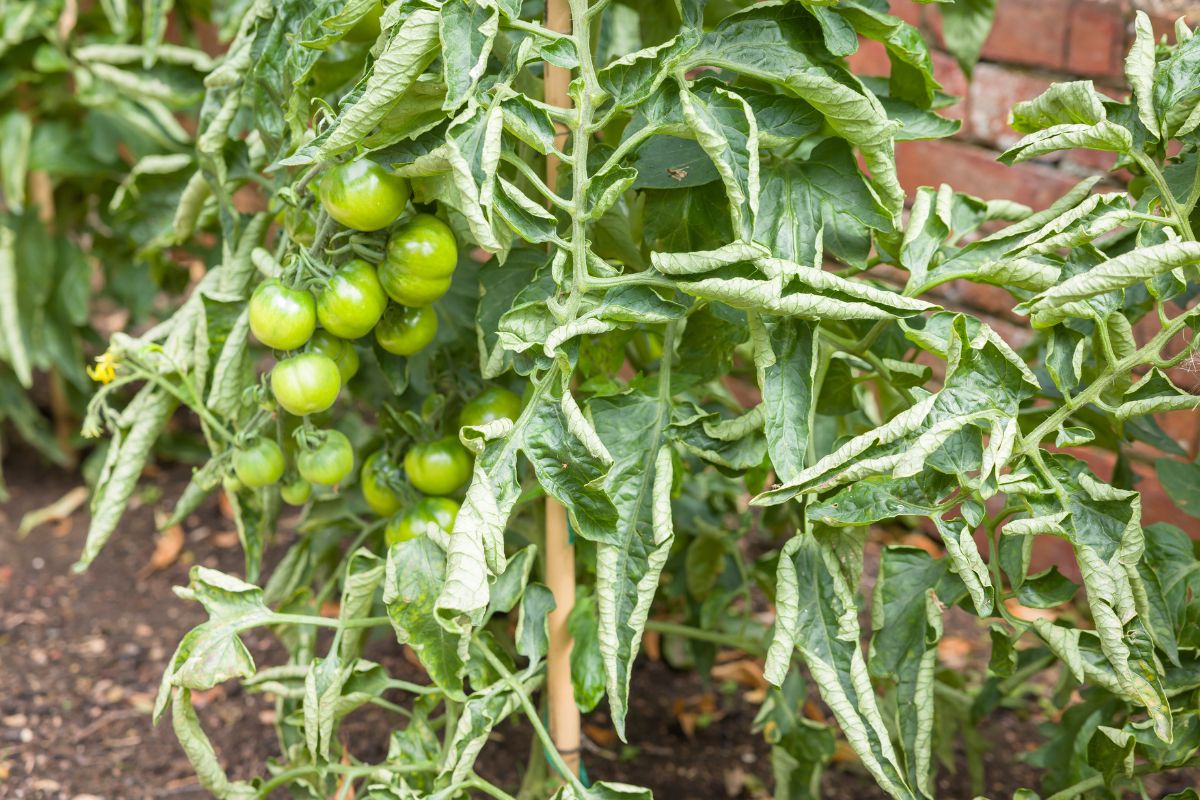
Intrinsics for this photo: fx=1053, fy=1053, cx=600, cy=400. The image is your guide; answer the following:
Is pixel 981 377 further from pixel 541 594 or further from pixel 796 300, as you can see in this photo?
pixel 541 594

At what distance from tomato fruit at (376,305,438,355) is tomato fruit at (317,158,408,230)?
0.11 meters

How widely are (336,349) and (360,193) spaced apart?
16cm

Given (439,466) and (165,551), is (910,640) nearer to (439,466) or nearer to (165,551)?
(439,466)

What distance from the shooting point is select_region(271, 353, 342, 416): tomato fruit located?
2.66 feet

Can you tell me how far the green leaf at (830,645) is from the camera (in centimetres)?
73

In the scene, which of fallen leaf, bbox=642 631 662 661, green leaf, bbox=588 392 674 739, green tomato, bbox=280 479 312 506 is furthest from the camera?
fallen leaf, bbox=642 631 662 661

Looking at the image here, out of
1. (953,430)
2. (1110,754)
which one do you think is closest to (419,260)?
(953,430)

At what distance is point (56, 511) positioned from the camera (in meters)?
1.96

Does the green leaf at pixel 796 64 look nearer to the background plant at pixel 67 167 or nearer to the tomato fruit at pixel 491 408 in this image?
the tomato fruit at pixel 491 408

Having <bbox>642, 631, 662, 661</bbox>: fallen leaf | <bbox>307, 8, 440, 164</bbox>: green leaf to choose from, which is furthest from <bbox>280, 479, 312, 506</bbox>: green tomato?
<bbox>642, 631, 662, 661</bbox>: fallen leaf

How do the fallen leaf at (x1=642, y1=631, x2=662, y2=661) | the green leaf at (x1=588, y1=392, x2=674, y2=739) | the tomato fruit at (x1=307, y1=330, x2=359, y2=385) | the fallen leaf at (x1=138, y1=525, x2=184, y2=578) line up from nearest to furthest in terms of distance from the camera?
the green leaf at (x1=588, y1=392, x2=674, y2=739)
the tomato fruit at (x1=307, y1=330, x2=359, y2=385)
the fallen leaf at (x1=642, y1=631, x2=662, y2=661)
the fallen leaf at (x1=138, y1=525, x2=184, y2=578)

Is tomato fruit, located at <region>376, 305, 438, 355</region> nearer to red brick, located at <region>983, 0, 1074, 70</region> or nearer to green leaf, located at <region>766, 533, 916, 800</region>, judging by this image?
green leaf, located at <region>766, 533, 916, 800</region>

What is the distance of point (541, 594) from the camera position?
907 mm

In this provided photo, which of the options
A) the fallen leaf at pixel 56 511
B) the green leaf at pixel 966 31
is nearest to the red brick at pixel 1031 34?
the green leaf at pixel 966 31
